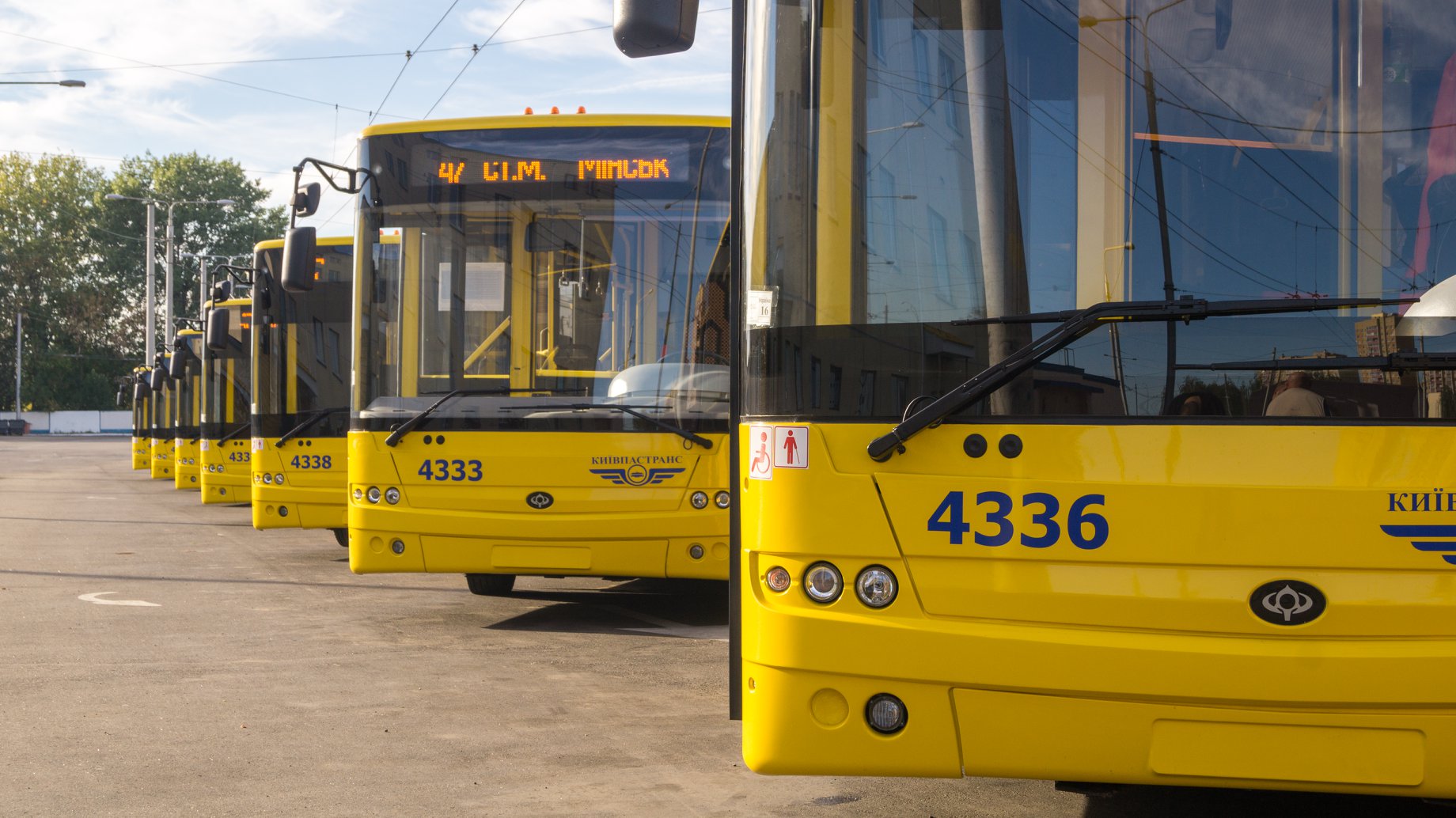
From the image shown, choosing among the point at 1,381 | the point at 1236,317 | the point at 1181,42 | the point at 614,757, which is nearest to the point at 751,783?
the point at 614,757

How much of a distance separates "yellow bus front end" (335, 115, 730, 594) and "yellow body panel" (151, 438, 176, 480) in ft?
85.2

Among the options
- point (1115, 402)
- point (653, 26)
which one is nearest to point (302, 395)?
point (653, 26)

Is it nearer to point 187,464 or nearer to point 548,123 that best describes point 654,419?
point 548,123

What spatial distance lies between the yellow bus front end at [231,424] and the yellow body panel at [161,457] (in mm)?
13180

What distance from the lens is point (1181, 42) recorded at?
3945mm

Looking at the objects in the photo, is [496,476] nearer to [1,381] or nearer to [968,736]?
[968,736]

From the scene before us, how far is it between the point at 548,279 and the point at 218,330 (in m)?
8.38

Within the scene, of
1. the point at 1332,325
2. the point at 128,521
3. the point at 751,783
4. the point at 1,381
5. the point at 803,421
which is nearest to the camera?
the point at 1332,325

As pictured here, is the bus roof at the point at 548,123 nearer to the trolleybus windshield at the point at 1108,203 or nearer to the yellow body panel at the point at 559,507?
the yellow body panel at the point at 559,507

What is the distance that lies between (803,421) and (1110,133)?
1074 mm

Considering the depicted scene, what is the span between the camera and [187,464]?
2886 cm

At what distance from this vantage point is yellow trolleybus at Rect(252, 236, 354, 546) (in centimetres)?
1430

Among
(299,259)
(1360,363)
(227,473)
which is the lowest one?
(227,473)

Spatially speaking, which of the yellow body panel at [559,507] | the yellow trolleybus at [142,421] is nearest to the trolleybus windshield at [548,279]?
the yellow body panel at [559,507]
